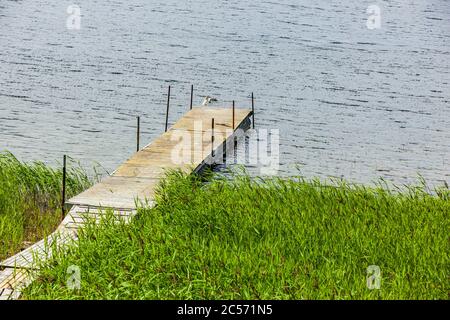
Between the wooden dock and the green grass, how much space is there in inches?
17.8

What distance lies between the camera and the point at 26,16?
180 ft

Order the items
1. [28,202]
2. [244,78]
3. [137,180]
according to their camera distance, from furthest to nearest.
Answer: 1. [244,78]
2. [137,180]
3. [28,202]

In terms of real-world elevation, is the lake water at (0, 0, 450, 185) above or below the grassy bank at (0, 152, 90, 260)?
above

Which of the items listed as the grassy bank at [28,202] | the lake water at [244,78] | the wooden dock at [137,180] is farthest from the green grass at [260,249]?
the lake water at [244,78]

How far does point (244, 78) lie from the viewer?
127 feet

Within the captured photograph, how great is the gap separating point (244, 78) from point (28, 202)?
21.9 metres

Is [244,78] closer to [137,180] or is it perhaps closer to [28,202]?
[137,180]

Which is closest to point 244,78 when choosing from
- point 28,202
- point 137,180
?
point 137,180

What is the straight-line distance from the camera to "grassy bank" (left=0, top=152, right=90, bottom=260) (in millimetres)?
14969

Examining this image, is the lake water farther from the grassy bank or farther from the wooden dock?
the grassy bank

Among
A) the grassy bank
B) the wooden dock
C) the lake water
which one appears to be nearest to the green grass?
the wooden dock

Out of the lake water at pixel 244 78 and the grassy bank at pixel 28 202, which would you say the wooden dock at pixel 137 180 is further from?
the lake water at pixel 244 78

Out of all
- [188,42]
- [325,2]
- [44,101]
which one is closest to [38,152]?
[44,101]
